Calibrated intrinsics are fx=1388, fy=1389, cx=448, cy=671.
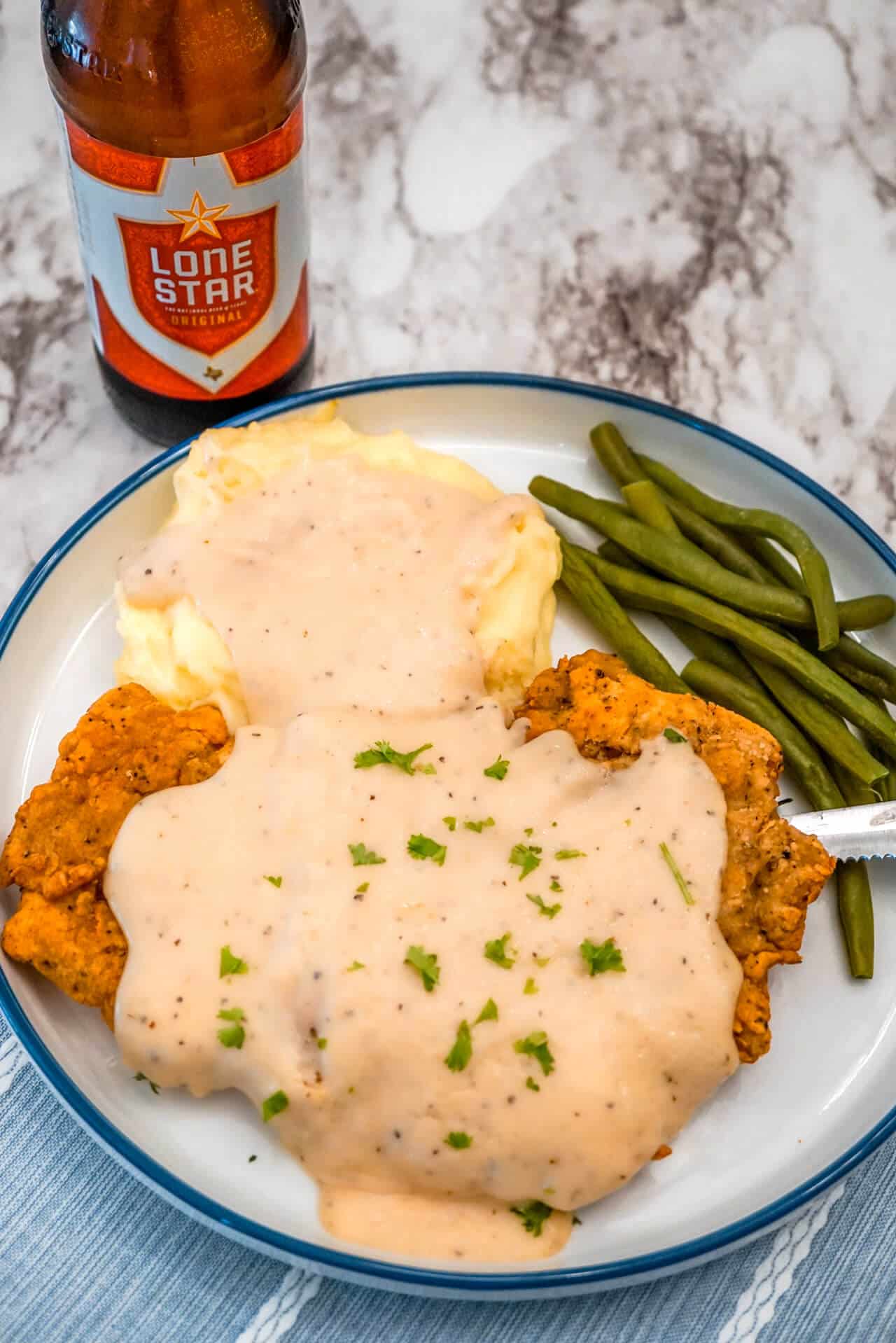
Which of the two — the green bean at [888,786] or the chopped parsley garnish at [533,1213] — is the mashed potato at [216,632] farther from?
the chopped parsley garnish at [533,1213]

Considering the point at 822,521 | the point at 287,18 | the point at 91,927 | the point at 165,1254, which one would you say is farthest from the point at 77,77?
the point at 165,1254

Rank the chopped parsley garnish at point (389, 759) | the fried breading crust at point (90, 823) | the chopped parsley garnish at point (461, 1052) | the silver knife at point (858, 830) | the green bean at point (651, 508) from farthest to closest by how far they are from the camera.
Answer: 1. the green bean at point (651, 508)
2. the silver knife at point (858, 830)
3. the chopped parsley garnish at point (389, 759)
4. the fried breading crust at point (90, 823)
5. the chopped parsley garnish at point (461, 1052)

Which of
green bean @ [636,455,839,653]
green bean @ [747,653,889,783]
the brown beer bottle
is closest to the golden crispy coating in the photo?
the brown beer bottle

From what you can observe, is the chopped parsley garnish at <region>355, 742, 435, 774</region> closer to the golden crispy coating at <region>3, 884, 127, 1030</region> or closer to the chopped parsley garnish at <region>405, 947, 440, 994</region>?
the chopped parsley garnish at <region>405, 947, 440, 994</region>

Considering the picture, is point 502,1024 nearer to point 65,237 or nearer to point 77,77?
point 77,77

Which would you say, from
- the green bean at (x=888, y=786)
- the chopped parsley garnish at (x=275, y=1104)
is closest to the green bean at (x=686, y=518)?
the green bean at (x=888, y=786)
